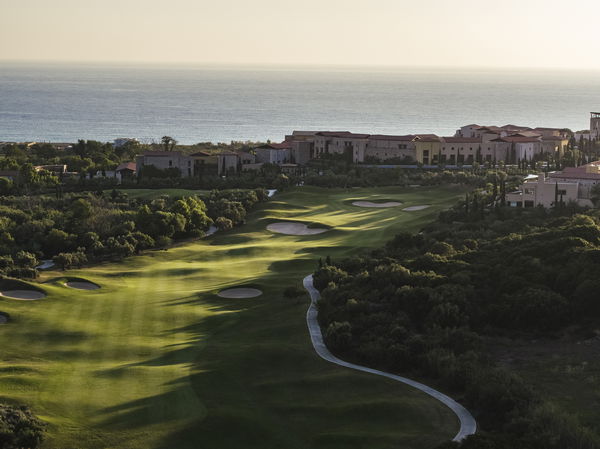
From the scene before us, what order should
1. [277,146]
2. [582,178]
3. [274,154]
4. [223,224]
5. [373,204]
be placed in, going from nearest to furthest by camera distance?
[223,224], [582,178], [373,204], [274,154], [277,146]

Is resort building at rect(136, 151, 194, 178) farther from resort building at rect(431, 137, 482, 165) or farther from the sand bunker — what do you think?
the sand bunker

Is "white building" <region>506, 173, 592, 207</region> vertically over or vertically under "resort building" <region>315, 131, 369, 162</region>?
under

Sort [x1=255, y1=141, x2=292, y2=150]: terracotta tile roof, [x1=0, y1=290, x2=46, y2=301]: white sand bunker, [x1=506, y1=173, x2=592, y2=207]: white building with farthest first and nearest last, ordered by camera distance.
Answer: [x1=255, y1=141, x2=292, y2=150]: terracotta tile roof < [x1=506, y1=173, x2=592, y2=207]: white building < [x1=0, y1=290, x2=46, y2=301]: white sand bunker

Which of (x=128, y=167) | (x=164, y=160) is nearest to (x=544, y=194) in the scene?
(x=164, y=160)

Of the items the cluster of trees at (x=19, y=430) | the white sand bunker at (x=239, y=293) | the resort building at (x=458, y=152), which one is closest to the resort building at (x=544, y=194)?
the white sand bunker at (x=239, y=293)

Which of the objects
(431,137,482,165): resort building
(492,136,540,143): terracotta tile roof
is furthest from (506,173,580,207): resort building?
(431,137,482,165): resort building

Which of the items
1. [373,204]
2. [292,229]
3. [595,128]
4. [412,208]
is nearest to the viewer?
[292,229]

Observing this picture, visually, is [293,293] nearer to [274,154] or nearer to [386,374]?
[386,374]
